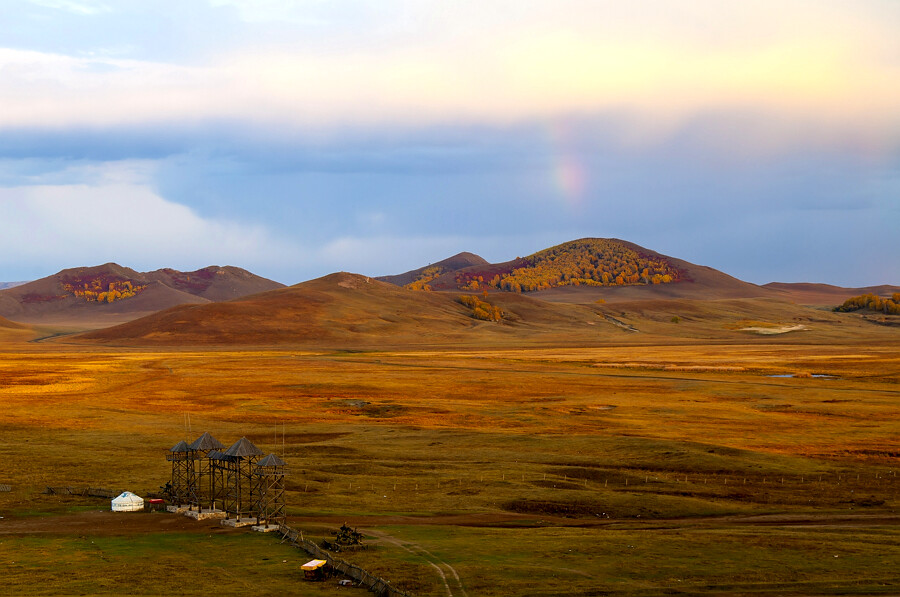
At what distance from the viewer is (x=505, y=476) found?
64.7m

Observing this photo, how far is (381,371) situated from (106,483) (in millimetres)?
93986

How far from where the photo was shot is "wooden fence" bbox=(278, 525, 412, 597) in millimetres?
36062

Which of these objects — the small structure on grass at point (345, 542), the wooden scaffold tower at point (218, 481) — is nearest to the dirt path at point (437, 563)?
the small structure on grass at point (345, 542)

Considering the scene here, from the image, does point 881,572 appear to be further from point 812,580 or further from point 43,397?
point 43,397

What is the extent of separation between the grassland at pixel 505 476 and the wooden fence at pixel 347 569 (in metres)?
1.30

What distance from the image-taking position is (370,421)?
97.6 m

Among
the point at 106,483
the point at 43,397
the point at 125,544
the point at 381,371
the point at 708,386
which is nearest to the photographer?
the point at 125,544

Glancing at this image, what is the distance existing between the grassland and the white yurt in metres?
2.32

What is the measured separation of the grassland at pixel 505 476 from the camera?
39000 millimetres

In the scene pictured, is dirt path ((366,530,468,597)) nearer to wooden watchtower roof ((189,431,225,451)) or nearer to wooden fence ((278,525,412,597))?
wooden fence ((278,525,412,597))

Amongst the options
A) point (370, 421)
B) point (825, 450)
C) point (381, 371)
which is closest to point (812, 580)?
point (825, 450)

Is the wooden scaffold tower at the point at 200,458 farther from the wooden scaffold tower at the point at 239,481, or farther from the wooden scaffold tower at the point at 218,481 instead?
the wooden scaffold tower at the point at 239,481

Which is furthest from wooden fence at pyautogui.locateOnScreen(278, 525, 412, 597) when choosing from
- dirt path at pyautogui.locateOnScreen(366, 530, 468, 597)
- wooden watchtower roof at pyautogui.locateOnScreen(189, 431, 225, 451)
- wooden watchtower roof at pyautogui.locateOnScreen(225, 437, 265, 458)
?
wooden watchtower roof at pyautogui.locateOnScreen(189, 431, 225, 451)

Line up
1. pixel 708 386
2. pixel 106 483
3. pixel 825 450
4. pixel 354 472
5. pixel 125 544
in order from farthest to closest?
pixel 708 386
pixel 825 450
pixel 354 472
pixel 106 483
pixel 125 544
